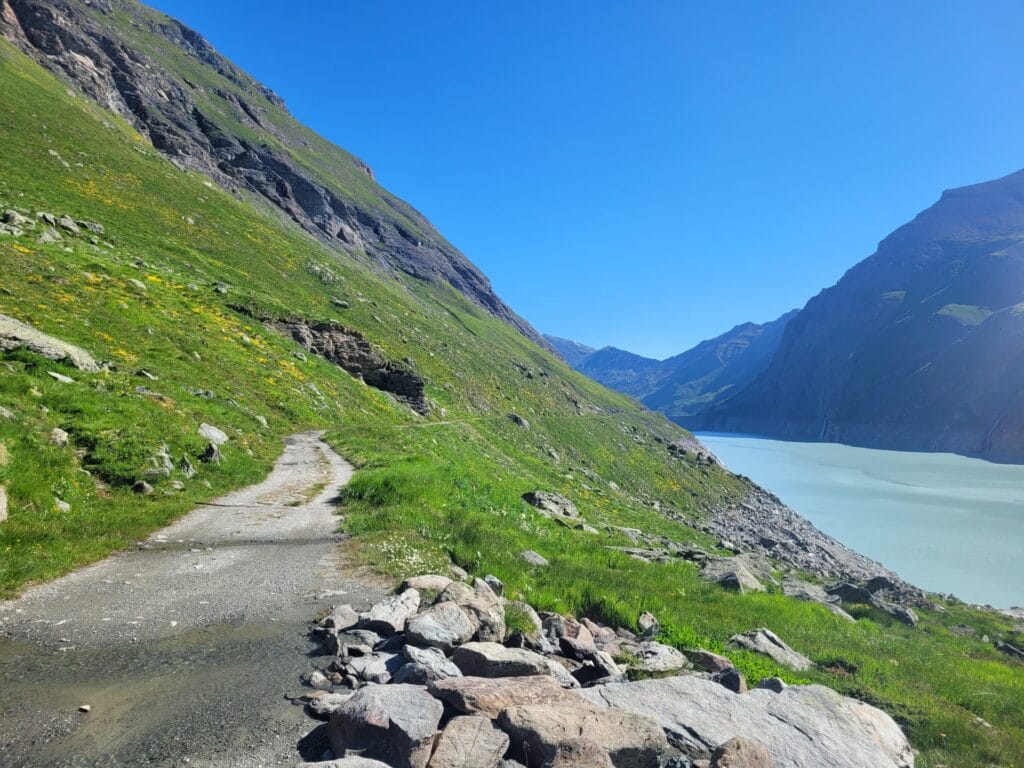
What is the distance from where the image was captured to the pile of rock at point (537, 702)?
184 inches

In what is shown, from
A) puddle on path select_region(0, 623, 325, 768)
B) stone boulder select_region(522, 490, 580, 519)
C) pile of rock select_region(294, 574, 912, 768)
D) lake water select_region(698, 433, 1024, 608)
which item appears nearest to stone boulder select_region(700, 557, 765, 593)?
stone boulder select_region(522, 490, 580, 519)

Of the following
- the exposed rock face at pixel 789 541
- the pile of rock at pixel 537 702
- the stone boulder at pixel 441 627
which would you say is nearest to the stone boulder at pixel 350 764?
the pile of rock at pixel 537 702

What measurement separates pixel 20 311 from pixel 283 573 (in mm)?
19731

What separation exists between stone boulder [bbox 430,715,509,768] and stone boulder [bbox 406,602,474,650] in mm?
2086

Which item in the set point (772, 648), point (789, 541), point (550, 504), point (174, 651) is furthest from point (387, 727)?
point (789, 541)

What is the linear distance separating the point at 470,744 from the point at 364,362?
132 ft

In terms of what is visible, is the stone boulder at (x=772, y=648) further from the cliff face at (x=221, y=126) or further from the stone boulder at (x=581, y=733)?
the cliff face at (x=221, y=126)

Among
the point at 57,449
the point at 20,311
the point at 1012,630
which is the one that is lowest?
the point at 1012,630

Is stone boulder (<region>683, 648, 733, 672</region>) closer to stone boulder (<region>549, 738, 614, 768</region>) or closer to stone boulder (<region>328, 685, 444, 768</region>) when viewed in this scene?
stone boulder (<region>549, 738, 614, 768</region>)

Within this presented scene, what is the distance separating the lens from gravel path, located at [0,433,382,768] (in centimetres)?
461

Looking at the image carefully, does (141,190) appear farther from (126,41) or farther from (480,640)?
(126,41)

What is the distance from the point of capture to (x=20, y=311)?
67.2 feet

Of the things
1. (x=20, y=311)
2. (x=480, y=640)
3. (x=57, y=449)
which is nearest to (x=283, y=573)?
(x=480, y=640)

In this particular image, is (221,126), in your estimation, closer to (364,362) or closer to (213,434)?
(364,362)
